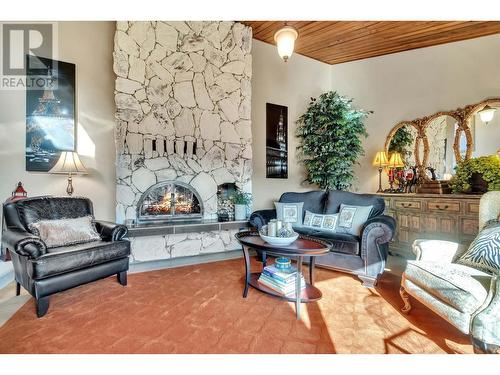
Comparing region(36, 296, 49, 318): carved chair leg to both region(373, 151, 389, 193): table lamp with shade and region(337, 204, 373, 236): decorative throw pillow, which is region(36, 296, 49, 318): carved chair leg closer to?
region(337, 204, 373, 236): decorative throw pillow

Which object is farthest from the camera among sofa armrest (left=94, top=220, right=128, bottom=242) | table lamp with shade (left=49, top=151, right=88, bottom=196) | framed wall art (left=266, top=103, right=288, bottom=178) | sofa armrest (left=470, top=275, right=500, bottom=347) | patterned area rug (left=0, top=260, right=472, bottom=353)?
framed wall art (left=266, top=103, right=288, bottom=178)

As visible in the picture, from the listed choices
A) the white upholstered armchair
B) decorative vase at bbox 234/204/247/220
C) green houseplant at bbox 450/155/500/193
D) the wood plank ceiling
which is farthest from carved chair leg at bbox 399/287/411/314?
the wood plank ceiling

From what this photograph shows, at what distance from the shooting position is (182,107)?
3.77 metres

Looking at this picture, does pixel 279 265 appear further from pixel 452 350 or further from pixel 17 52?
pixel 17 52

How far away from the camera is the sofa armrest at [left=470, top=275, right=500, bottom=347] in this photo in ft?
4.98

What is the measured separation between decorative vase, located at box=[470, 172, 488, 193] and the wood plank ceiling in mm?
1944

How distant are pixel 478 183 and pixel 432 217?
665mm

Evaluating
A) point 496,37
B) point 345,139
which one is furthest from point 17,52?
point 496,37

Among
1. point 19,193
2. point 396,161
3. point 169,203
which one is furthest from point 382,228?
point 19,193

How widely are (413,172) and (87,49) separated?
511 centimetres

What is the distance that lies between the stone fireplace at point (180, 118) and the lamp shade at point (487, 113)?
321cm

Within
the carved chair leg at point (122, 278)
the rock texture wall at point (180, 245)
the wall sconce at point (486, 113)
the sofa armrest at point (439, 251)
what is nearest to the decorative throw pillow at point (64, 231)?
the carved chair leg at point (122, 278)

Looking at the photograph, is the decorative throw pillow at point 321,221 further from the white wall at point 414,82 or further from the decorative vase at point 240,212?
the white wall at point 414,82

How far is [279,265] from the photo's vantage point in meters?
2.51
